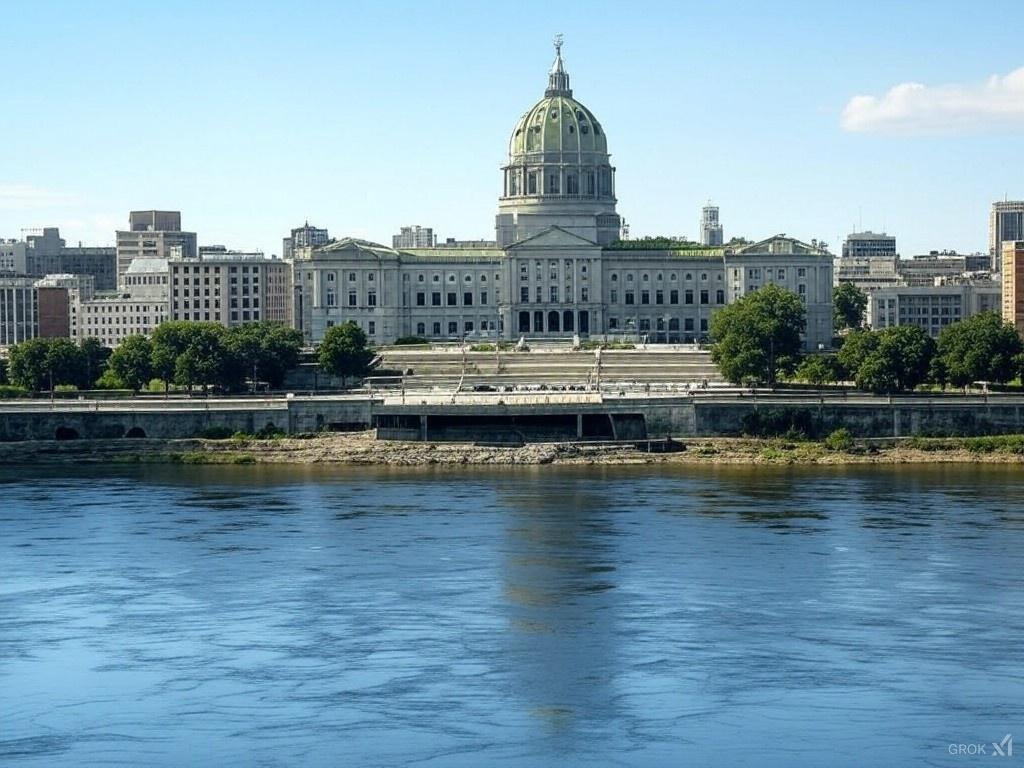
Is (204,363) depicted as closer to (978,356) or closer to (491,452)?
(491,452)

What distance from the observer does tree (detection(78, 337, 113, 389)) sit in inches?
5723

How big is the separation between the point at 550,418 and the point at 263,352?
3190 cm

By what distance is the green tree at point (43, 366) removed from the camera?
142 meters

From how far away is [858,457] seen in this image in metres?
111

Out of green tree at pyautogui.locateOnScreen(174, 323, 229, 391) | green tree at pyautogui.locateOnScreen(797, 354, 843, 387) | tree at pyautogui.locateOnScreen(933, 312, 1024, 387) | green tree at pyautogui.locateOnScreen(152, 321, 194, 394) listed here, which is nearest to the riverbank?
tree at pyautogui.locateOnScreen(933, 312, 1024, 387)

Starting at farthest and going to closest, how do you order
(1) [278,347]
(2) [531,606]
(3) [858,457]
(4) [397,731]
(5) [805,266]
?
(5) [805,266]
(1) [278,347]
(3) [858,457]
(2) [531,606]
(4) [397,731]

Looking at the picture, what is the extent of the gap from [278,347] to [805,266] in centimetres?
6532

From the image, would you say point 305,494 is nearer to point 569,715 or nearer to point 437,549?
point 437,549

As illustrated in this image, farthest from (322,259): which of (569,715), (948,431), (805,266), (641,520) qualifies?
(569,715)

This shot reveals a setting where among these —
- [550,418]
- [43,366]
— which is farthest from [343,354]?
[550,418]

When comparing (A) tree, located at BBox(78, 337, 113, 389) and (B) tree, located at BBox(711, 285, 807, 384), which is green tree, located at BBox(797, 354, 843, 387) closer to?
(B) tree, located at BBox(711, 285, 807, 384)

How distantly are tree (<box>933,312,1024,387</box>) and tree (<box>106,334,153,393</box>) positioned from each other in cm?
4973

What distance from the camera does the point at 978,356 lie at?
426 feet

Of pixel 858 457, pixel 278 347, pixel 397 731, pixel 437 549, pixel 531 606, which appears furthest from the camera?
pixel 278 347
